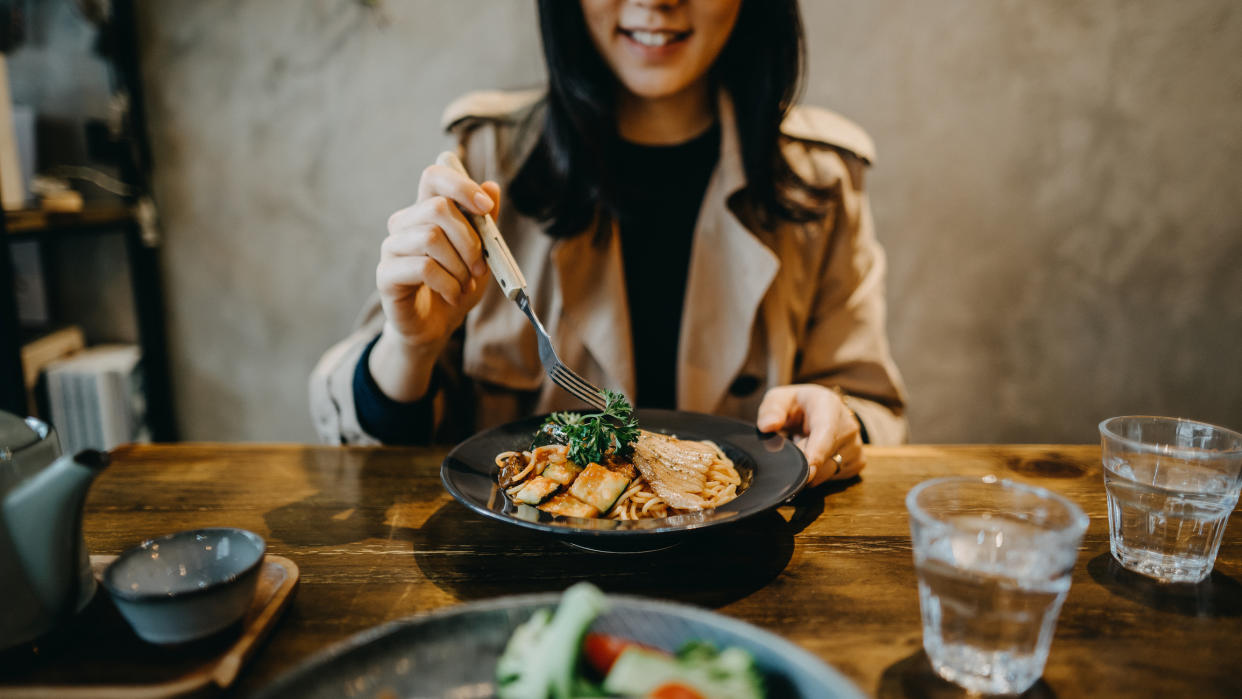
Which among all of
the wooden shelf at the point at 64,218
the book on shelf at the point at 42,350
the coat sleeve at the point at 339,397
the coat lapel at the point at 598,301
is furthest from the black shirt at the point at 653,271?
the book on shelf at the point at 42,350

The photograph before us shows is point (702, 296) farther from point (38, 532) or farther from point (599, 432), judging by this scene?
point (38, 532)

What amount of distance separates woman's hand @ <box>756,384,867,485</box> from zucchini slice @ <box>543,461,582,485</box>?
0.36m

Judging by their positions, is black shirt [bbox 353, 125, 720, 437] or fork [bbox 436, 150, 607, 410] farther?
black shirt [bbox 353, 125, 720, 437]

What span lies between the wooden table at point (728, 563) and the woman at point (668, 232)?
318 millimetres

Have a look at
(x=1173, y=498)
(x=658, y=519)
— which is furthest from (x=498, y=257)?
(x=1173, y=498)

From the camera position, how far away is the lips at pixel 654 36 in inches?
64.9

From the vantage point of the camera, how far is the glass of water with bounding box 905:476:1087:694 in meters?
0.70

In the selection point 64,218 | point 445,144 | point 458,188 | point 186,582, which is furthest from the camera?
point 445,144

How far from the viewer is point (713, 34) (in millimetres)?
1662

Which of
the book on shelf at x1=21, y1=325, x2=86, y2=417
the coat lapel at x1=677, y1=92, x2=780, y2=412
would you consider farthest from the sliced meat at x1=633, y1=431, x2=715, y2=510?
the book on shelf at x1=21, y1=325, x2=86, y2=417

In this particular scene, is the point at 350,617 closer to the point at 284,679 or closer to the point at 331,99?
the point at 284,679

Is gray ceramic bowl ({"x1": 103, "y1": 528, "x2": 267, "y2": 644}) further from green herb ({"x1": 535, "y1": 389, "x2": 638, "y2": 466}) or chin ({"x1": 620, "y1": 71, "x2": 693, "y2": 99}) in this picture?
chin ({"x1": 620, "y1": 71, "x2": 693, "y2": 99})

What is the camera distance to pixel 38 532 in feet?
2.32

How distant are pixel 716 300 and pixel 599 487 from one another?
93 centimetres
